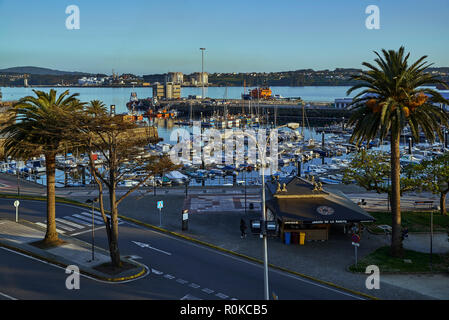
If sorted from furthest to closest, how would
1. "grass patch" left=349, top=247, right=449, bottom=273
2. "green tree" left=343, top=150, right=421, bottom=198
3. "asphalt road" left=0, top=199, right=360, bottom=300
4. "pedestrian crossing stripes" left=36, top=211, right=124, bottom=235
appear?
"green tree" left=343, top=150, right=421, bottom=198
"pedestrian crossing stripes" left=36, top=211, right=124, bottom=235
"grass patch" left=349, top=247, right=449, bottom=273
"asphalt road" left=0, top=199, right=360, bottom=300

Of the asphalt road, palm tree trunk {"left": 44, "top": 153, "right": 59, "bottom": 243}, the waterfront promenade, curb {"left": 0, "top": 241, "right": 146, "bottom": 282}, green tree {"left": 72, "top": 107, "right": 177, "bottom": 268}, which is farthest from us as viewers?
palm tree trunk {"left": 44, "top": 153, "right": 59, "bottom": 243}

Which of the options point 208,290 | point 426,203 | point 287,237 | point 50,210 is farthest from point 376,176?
point 50,210

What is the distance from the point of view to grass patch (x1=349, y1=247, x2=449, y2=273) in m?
25.1

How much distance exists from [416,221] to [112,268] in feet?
74.4

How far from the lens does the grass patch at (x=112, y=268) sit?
2430cm

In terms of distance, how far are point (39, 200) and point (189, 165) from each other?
33.7 meters

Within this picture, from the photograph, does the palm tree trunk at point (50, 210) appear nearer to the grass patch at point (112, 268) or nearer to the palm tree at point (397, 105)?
the grass patch at point (112, 268)

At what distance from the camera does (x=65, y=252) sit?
90.5 feet

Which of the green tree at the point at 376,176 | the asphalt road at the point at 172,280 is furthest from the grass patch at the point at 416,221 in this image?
the asphalt road at the point at 172,280

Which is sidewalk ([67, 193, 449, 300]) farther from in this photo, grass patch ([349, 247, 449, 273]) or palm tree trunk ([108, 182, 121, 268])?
palm tree trunk ([108, 182, 121, 268])

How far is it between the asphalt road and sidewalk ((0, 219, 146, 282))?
0.56 metres

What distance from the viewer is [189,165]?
7331 centimetres

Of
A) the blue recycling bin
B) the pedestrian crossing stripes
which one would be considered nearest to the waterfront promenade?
the blue recycling bin

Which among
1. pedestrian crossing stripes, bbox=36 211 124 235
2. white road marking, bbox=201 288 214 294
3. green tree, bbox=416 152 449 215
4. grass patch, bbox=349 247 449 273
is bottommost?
grass patch, bbox=349 247 449 273
